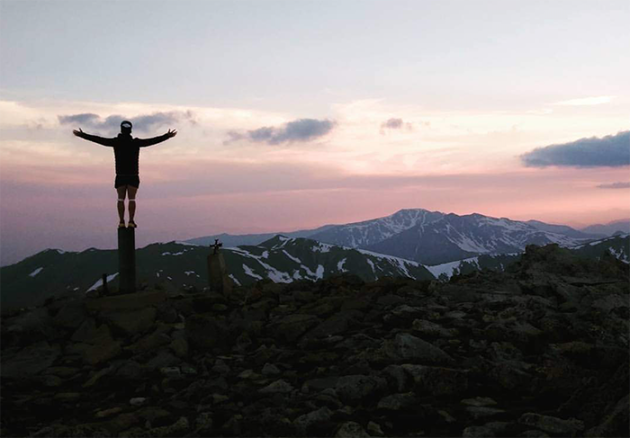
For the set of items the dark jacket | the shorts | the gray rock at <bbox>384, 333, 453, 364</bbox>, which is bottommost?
the gray rock at <bbox>384, 333, 453, 364</bbox>

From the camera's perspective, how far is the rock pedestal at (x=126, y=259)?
57.3ft

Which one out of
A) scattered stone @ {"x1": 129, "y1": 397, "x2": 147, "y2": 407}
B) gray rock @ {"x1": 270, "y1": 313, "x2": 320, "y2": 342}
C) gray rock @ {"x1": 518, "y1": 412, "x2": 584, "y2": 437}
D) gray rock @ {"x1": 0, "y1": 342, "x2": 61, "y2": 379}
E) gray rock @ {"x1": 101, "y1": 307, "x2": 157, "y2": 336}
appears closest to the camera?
gray rock @ {"x1": 518, "y1": 412, "x2": 584, "y2": 437}

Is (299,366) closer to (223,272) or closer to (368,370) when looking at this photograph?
(368,370)

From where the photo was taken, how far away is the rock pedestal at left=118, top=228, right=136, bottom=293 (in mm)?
17453

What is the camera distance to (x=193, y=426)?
336 inches

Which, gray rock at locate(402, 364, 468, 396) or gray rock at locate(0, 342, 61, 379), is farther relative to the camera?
gray rock at locate(0, 342, 61, 379)

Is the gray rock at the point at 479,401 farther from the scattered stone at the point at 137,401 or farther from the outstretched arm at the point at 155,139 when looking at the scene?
the outstretched arm at the point at 155,139

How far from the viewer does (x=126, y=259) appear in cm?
1767

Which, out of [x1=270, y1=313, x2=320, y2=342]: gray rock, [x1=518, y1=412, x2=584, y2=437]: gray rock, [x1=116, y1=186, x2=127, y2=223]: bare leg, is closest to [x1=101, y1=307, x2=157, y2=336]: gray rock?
[x1=116, y1=186, x2=127, y2=223]: bare leg

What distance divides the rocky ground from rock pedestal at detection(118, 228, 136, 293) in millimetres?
1059

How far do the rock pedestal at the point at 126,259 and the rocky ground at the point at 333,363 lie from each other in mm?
1059

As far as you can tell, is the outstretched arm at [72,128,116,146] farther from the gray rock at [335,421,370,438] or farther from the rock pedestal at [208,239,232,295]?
the gray rock at [335,421,370,438]

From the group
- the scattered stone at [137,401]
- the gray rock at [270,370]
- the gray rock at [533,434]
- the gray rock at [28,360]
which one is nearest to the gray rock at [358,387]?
the gray rock at [270,370]

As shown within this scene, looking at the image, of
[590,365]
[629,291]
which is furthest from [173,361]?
[629,291]
